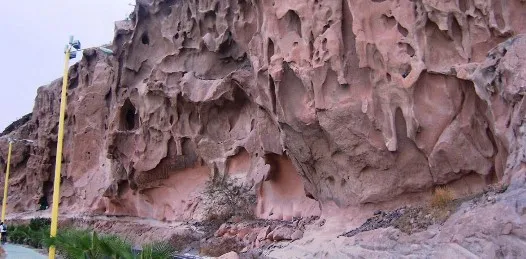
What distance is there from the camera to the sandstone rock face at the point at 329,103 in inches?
448

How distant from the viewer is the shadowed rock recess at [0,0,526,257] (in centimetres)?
1136

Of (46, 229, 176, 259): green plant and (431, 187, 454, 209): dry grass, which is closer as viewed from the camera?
(431, 187, 454, 209): dry grass

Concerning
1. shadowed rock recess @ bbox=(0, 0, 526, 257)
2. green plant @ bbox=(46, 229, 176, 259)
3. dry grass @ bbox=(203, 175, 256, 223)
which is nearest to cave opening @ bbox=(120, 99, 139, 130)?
shadowed rock recess @ bbox=(0, 0, 526, 257)

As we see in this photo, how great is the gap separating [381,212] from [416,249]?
376 centimetres

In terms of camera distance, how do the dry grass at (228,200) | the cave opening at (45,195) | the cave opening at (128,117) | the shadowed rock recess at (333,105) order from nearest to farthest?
1. the shadowed rock recess at (333,105)
2. the dry grass at (228,200)
3. the cave opening at (128,117)
4. the cave opening at (45,195)

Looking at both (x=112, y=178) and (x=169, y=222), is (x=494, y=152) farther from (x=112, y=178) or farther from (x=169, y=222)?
(x=112, y=178)

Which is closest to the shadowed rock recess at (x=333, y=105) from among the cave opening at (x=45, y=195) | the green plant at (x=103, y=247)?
the green plant at (x=103, y=247)

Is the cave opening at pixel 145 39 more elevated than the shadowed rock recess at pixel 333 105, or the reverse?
the cave opening at pixel 145 39

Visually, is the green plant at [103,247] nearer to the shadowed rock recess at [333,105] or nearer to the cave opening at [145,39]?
the shadowed rock recess at [333,105]

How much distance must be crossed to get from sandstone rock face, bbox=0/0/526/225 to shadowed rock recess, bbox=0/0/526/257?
0.04 m

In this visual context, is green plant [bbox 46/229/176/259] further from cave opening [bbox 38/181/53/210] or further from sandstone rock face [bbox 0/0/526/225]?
cave opening [bbox 38/181/53/210]

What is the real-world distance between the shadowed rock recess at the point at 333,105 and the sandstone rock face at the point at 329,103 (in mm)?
37

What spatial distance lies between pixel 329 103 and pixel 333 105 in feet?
0.47

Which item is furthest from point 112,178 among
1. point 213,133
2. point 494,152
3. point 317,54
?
point 494,152
